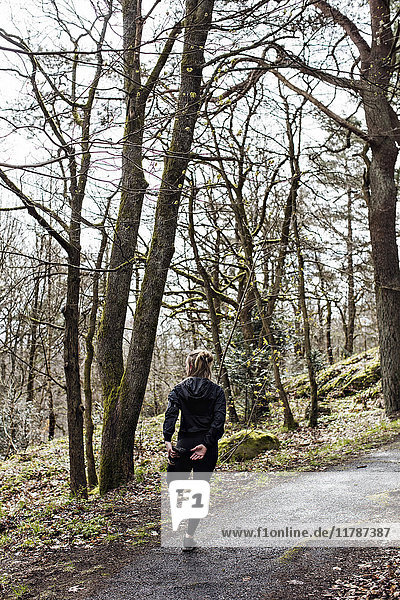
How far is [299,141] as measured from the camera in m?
13.2

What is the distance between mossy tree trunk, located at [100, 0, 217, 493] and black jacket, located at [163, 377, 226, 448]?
3763 millimetres

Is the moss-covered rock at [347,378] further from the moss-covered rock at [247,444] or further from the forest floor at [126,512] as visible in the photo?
the moss-covered rock at [247,444]

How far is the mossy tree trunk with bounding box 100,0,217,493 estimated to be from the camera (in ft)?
27.2

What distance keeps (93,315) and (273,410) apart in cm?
Answer: 823

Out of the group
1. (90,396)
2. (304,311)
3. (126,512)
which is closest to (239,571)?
(126,512)

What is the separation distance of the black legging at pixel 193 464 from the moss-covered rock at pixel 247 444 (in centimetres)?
535

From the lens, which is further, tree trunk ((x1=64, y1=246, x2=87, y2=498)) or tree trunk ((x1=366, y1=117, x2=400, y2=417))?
tree trunk ((x1=366, y1=117, x2=400, y2=417))

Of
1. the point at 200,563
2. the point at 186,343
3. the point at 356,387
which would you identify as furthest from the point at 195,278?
the point at 200,563

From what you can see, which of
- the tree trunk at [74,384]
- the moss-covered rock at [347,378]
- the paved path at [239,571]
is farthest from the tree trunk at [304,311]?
the paved path at [239,571]

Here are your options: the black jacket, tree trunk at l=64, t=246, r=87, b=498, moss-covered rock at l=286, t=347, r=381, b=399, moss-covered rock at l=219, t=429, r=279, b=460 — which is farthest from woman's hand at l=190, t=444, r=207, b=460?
moss-covered rock at l=286, t=347, r=381, b=399

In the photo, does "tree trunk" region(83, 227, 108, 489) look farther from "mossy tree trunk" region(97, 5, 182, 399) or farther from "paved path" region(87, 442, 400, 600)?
"paved path" region(87, 442, 400, 600)

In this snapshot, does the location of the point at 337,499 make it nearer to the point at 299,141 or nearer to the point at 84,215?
the point at 84,215

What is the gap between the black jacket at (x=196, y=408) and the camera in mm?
4664

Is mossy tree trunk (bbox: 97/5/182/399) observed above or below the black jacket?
above
